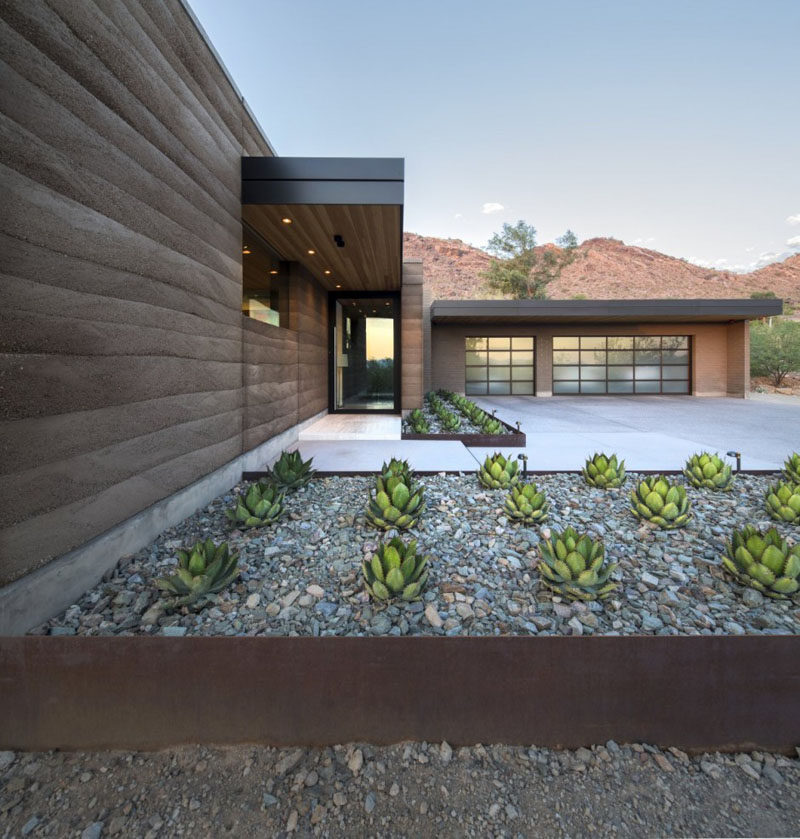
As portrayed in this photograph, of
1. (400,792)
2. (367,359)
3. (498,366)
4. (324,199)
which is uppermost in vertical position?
(324,199)

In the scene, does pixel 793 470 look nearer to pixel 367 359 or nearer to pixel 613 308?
pixel 367 359

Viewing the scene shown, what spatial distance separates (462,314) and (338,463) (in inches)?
411

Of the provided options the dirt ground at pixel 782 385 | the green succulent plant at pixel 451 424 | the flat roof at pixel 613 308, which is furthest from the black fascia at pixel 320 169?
the dirt ground at pixel 782 385

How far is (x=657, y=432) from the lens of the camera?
24.2 feet

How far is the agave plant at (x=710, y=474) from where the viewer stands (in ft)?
12.2

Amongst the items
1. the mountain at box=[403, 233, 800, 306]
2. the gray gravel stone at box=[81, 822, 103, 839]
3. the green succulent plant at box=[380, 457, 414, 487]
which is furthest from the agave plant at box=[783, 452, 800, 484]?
the mountain at box=[403, 233, 800, 306]

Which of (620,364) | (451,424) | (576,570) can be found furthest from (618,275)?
(576,570)

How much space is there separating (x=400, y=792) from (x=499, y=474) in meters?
2.67

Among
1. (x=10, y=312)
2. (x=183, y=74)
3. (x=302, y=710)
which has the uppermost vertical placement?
(x=183, y=74)

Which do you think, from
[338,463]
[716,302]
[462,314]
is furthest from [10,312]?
[716,302]

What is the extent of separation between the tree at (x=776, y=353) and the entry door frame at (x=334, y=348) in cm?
1864

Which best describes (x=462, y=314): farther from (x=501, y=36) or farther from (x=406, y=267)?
(x=501, y=36)

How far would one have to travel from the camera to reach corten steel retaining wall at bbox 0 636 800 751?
1395 millimetres

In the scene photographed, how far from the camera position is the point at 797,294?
4962 centimetres
